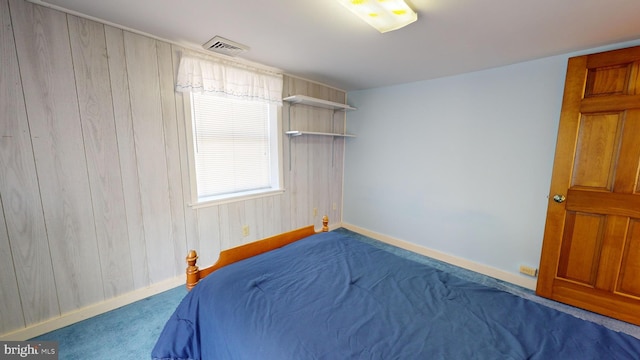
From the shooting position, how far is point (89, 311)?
187 cm

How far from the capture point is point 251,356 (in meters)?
0.99

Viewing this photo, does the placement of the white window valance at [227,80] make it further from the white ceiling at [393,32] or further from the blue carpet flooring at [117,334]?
the blue carpet flooring at [117,334]

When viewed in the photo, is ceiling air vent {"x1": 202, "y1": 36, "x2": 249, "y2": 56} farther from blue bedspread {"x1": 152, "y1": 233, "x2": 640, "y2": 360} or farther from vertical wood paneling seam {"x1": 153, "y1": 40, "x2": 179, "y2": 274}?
blue bedspread {"x1": 152, "y1": 233, "x2": 640, "y2": 360}

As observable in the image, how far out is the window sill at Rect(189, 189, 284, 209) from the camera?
94.7 inches

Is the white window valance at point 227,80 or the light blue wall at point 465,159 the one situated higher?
the white window valance at point 227,80

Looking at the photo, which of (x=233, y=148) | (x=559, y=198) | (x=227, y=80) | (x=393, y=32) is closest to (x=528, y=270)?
(x=559, y=198)

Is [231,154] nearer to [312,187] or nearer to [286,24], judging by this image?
[312,187]

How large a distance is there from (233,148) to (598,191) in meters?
3.30

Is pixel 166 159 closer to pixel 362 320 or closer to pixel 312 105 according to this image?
pixel 312 105

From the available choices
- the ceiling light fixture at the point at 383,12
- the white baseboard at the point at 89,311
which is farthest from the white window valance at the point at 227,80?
the white baseboard at the point at 89,311

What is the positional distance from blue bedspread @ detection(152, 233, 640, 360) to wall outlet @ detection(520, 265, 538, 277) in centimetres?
151

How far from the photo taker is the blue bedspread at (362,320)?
956 millimetres

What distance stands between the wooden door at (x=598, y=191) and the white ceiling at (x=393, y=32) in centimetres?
31

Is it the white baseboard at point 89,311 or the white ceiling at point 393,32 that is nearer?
the white ceiling at point 393,32
